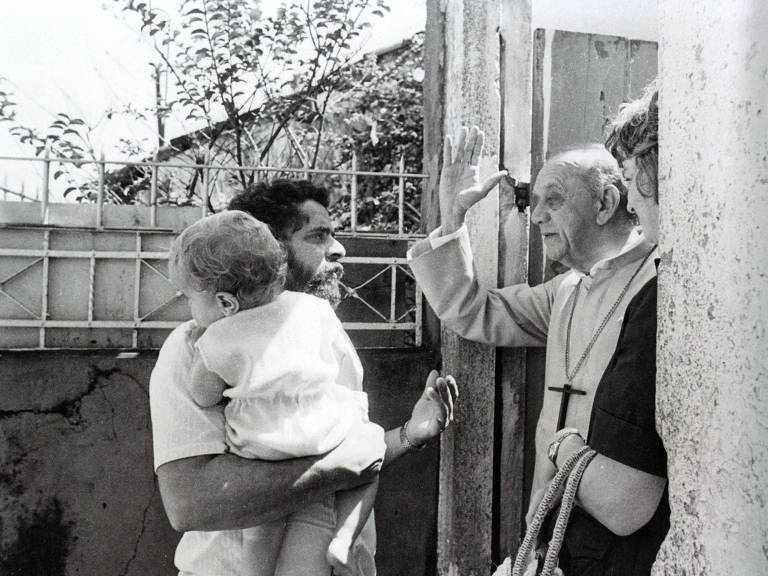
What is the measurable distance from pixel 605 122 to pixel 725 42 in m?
1.79

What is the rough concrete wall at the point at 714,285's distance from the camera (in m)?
1.05

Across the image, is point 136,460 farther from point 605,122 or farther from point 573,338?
point 605,122

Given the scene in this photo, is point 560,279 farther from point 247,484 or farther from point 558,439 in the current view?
point 247,484

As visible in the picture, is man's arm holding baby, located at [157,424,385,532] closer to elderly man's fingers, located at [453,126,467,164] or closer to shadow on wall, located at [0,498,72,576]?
elderly man's fingers, located at [453,126,467,164]

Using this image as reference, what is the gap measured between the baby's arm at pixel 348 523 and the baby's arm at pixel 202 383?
20.4 inches

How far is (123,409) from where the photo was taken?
312 centimetres

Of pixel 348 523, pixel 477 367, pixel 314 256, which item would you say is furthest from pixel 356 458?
pixel 477 367

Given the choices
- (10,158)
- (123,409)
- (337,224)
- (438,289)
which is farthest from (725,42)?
(337,224)

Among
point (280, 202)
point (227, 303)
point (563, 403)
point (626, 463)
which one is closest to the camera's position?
point (626, 463)

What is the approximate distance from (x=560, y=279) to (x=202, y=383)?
1.41 meters

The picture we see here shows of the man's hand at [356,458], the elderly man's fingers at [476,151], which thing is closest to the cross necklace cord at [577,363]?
the man's hand at [356,458]

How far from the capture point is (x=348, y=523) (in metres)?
2.01

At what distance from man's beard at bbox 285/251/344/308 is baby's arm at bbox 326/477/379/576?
2.29ft

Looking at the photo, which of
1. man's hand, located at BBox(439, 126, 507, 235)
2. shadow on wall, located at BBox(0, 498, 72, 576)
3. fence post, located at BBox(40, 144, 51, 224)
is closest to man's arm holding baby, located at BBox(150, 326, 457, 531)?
man's hand, located at BBox(439, 126, 507, 235)
